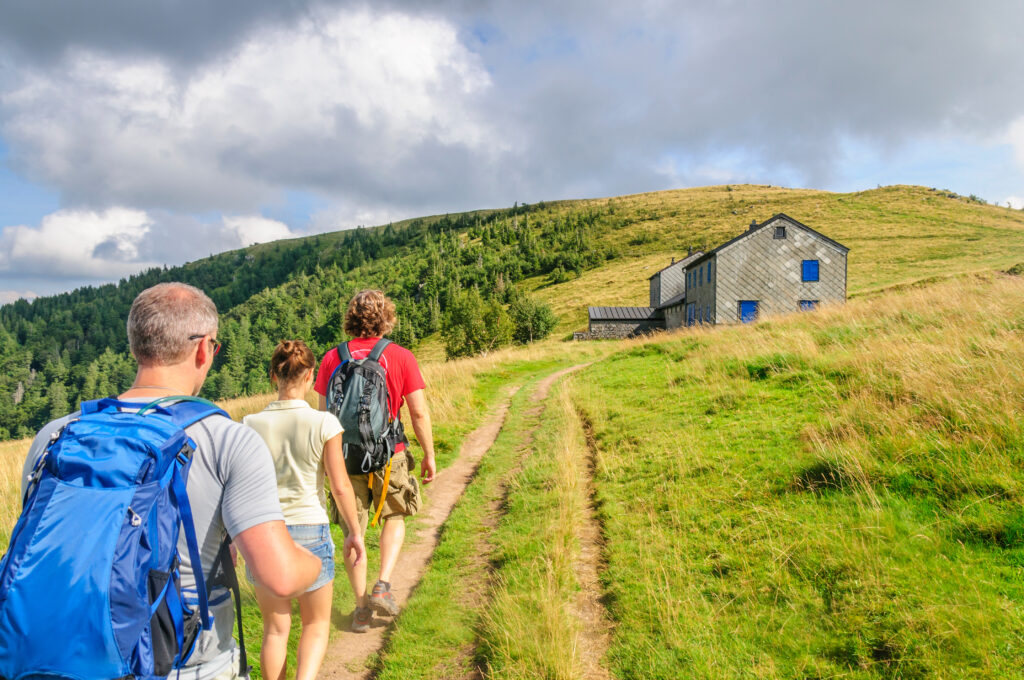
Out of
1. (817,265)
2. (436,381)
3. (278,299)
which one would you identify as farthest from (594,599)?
(278,299)

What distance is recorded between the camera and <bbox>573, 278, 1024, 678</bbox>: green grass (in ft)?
11.1

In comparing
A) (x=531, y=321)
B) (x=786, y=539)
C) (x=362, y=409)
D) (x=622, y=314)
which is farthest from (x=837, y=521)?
(x=531, y=321)

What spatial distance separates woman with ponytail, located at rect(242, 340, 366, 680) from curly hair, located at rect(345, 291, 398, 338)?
871 mm

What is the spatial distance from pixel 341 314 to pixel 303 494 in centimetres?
13723

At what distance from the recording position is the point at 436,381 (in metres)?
17.5

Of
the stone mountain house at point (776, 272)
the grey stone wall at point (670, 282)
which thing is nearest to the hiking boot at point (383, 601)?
the stone mountain house at point (776, 272)

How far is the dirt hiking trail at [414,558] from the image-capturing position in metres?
4.13

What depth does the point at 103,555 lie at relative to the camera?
4.89 ft

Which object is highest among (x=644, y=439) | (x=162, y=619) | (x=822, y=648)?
(x=162, y=619)

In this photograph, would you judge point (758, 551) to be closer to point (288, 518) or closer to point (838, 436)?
point (838, 436)

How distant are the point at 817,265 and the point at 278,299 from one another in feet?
541

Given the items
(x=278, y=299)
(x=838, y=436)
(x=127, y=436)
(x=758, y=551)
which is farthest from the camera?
(x=278, y=299)

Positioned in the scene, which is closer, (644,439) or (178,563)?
(178,563)

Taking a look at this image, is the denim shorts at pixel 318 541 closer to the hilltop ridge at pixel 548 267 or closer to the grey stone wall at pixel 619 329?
the hilltop ridge at pixel 548 267
